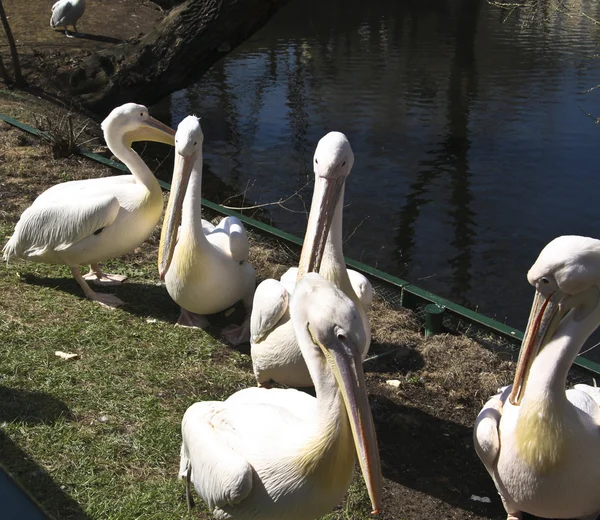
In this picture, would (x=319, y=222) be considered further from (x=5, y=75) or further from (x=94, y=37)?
(x=94, y=37)

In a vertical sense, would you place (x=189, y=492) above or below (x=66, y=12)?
below

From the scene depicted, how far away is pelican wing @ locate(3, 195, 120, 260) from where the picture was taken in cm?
466

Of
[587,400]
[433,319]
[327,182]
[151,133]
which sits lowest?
[433,319]

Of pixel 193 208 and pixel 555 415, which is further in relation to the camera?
pixel 193 208

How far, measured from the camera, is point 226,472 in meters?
2.68

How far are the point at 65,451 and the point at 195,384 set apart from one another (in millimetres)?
817

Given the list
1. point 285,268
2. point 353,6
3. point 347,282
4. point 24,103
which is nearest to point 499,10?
point 353,6

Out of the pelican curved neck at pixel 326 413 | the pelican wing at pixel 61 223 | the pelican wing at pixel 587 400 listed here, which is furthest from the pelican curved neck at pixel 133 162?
the pelican wing at pixel 587 400

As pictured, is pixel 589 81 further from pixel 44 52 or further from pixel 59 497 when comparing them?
pixel 59 497

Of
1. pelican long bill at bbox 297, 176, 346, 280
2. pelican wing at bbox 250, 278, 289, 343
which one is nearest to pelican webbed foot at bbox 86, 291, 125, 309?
pelican wing at bbox 250, 278, 289, 343

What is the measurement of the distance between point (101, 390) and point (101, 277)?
142 cm

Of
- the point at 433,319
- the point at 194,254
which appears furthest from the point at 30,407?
the point at 433,319

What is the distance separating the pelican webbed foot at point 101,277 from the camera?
5092 mm

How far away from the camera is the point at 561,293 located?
2.91m
